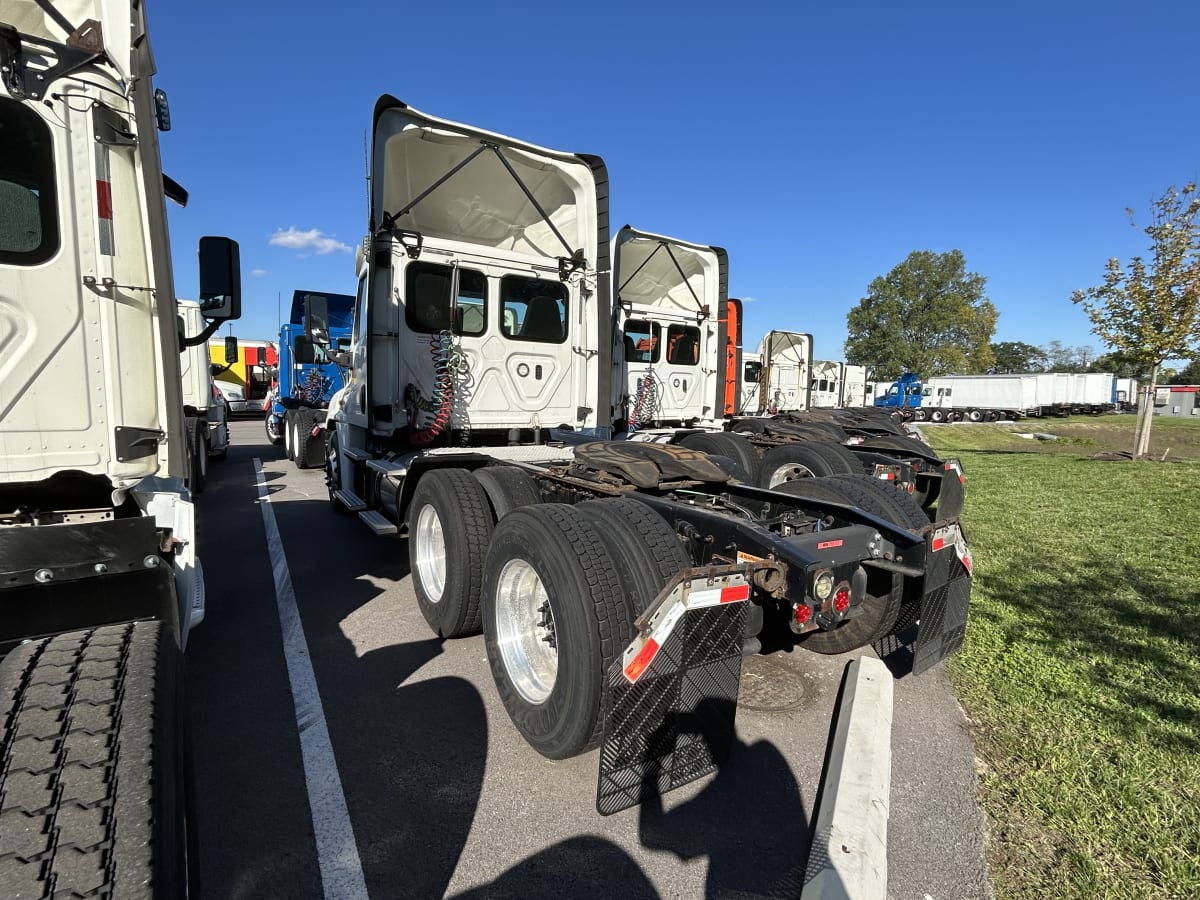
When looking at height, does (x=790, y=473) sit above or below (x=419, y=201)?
below

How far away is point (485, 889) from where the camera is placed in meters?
2.14

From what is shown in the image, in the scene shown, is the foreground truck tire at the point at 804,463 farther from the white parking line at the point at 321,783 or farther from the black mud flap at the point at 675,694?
the white parking line at the point at 321,783

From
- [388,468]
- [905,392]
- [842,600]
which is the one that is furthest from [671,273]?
[905,392]

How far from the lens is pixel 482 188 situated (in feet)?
19.6

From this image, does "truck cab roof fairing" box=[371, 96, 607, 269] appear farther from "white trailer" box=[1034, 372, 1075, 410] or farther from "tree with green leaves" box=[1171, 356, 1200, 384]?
"tree with green leaves" box=[1171, 356, 1200, 384]

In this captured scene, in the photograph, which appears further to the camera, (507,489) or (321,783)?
(507,489)

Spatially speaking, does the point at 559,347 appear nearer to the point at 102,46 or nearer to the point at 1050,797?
the point at 102,46

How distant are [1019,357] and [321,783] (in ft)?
415

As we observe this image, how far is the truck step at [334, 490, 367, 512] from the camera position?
606 centimetres

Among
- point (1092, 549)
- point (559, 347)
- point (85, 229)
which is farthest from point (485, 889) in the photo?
point (1092, 549)

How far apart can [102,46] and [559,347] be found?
4.25 m

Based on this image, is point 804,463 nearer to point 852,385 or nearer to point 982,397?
point 852,385

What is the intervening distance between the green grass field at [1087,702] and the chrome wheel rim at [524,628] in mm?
2006

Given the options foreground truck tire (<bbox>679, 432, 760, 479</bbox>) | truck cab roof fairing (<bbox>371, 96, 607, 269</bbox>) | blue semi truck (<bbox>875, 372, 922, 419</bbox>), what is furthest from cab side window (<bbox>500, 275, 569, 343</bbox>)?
blue semi truck (<bbox>875, 372, 922, 419</bbox>)
